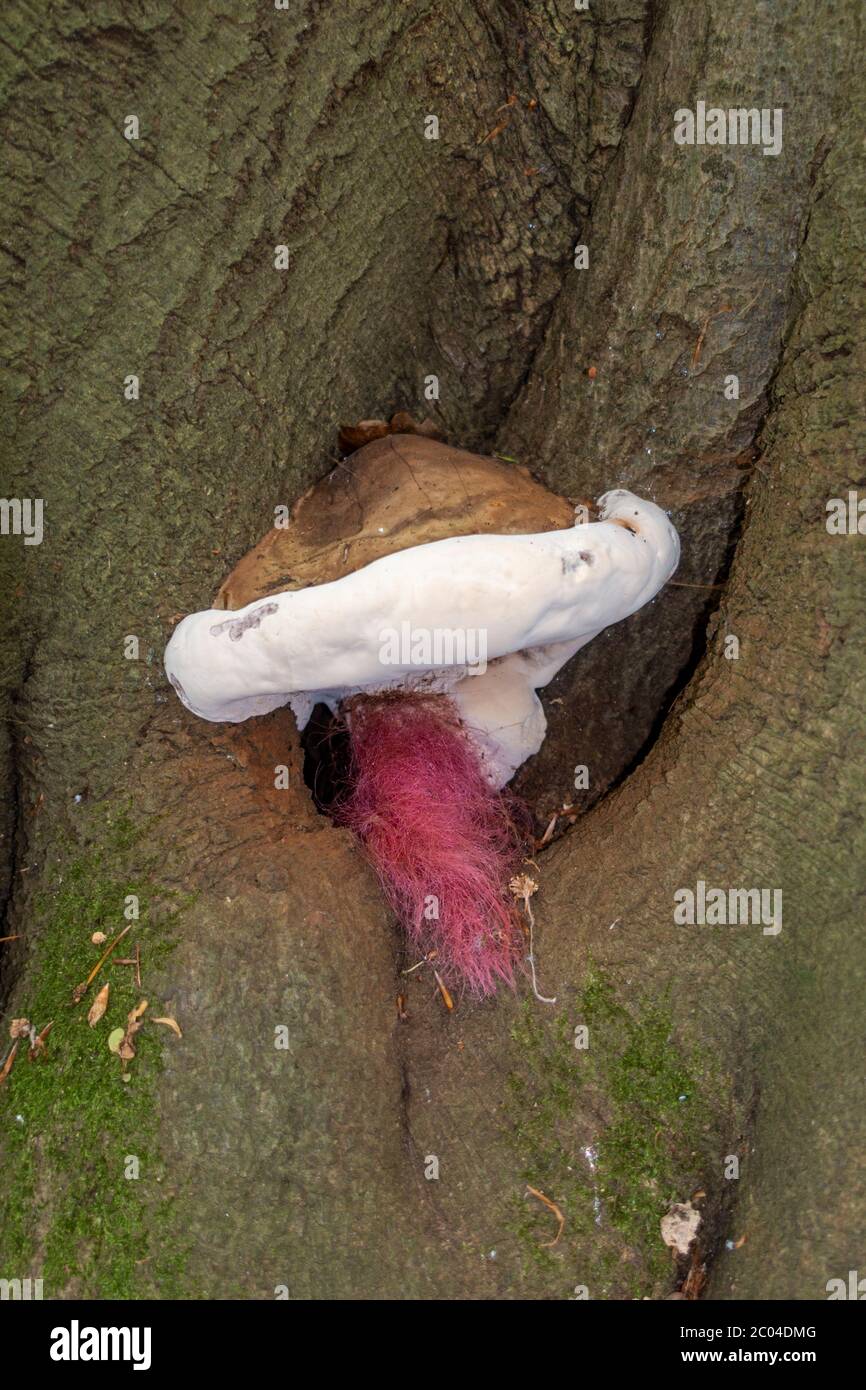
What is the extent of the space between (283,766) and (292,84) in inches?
72.4

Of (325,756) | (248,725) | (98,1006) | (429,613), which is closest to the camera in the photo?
(429,613)

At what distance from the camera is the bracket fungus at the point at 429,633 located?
253 cm

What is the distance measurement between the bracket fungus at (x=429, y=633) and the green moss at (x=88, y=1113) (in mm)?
599

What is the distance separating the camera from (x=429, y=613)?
2.50 m

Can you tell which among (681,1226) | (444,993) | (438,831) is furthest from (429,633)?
(681,1226)

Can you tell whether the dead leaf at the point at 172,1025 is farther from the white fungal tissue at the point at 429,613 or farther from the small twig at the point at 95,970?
the white fungal tissue at the point at 429,613

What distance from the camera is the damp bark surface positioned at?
239 centimetres

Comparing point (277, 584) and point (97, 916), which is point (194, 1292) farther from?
point (277, 584)

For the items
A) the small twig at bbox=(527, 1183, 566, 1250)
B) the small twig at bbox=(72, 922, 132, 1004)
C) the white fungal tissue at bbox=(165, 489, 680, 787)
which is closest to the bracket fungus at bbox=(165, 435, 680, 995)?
the white fungal tissue at bbox=(165, 489, 680, 787)

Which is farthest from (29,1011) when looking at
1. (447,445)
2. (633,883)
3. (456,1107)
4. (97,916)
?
(447,445)

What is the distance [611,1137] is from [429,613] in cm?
147

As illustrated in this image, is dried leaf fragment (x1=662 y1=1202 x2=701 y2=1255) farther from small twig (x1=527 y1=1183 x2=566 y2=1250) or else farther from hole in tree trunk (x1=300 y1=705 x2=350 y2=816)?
hole in tree trunk (x1=300 y1=705 x2=350 y2=816)

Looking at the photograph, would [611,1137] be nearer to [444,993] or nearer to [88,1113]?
[444,993]

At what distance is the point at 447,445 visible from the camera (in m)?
3.11
